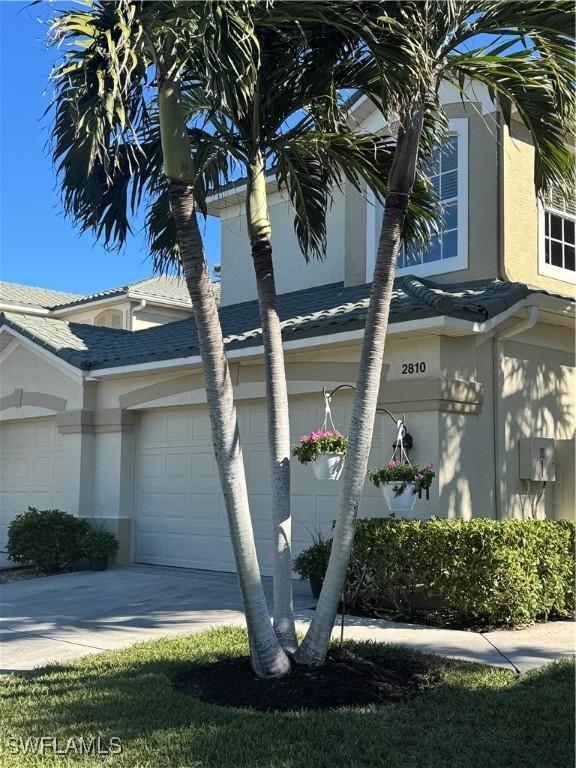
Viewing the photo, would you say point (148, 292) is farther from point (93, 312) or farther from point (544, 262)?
point (544, 262)

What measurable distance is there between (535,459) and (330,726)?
21.0ft

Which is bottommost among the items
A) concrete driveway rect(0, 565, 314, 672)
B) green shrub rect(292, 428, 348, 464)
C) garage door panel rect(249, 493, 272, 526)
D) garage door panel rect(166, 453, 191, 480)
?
concrete driveway rect(0, 565, 314, 672)

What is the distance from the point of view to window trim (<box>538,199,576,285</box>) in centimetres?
1258

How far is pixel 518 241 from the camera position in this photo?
12.2m

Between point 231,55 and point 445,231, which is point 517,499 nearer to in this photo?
point 445,231

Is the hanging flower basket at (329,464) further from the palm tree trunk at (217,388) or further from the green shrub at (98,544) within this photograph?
the green shrub at (98,544)

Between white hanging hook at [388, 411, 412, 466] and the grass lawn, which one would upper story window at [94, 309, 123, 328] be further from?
the grass lawn

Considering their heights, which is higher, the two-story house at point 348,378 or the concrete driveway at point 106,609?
the two-story house at point 348,378

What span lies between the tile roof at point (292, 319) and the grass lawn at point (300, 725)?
14.5 ft

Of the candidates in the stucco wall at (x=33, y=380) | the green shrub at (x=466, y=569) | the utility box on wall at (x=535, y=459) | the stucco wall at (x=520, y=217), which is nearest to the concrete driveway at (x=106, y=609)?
the green shrub at (x=466, y=569)

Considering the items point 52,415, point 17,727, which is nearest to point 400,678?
point 17,727

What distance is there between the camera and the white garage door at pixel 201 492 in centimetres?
1155

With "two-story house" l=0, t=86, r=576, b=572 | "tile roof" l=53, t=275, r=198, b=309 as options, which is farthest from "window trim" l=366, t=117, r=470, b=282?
"tile roof" l=53, t=275, r=198, b=309

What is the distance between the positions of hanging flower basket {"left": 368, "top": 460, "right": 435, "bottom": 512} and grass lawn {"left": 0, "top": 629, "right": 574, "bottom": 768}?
2138 mm
